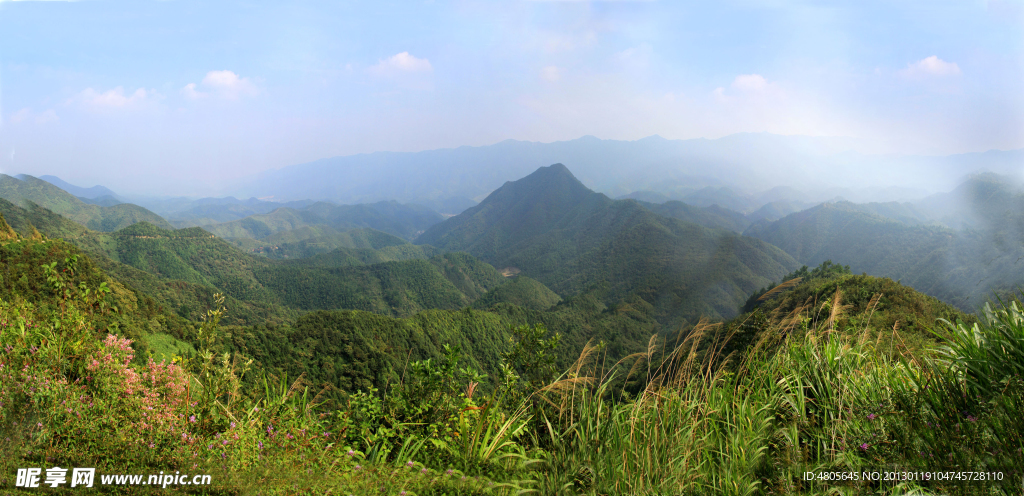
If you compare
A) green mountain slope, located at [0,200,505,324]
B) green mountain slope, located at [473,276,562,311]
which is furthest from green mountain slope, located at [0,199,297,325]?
green mountain slope, located at [473,276,562,311]

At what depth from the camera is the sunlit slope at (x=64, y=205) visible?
5689 inches

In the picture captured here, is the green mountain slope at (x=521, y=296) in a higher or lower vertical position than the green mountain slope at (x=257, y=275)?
lower

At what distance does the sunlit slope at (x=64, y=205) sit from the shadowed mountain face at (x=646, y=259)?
14752 centimetres

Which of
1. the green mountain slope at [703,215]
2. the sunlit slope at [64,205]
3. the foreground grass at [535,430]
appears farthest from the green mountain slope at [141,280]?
the green mountain slope at [703,215]

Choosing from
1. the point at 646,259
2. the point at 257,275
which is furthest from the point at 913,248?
the point at 257,275

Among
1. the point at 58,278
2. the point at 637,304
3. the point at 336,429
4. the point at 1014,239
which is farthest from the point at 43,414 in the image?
the point at 1014,239

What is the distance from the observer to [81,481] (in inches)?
84.4

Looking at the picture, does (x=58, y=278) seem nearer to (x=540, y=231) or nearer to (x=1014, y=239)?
(x=1014, y=239)

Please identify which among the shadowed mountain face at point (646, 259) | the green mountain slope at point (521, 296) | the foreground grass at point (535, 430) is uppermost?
the foreground grass at point (535, 430)

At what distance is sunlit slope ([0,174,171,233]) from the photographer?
144500 millimetres

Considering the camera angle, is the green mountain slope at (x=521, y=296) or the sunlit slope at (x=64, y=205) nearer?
the green mountain slope at (x=521, y=296)

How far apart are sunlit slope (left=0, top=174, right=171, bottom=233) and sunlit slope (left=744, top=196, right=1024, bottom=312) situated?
228 metres

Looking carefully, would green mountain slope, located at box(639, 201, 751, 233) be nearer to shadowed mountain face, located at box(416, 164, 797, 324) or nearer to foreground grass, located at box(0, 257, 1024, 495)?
shadowed mountain face, located at box(416, 164, 797, 324)

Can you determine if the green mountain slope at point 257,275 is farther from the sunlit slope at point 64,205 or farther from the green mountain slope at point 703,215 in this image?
the green mountain slope at point 703,215
